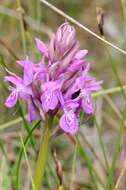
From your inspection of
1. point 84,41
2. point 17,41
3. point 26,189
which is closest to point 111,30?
point 84,41

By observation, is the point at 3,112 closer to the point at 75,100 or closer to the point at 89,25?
the point at 75,100

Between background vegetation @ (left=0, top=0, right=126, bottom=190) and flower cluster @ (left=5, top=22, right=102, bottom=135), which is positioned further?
background vegetation @ (left=0, top=0, right=126, bottom=190)

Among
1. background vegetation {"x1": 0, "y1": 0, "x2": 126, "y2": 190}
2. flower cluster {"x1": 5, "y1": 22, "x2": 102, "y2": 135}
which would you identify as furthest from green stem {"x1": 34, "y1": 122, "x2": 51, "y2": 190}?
background vegetation {"x1": 0, "y1": 0, "x2": 126, "y2": 190}

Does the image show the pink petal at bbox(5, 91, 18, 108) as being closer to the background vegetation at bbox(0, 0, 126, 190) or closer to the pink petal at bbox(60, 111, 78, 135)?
the pink petal at bbox(60, 111, 78, 135)

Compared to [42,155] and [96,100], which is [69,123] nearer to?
[42,155]

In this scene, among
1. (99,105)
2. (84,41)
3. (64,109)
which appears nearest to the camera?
(64,109)

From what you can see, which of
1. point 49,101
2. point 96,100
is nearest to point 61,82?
point 49,101

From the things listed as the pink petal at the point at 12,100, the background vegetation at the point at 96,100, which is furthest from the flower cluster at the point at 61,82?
the background vegetation at the point at 96,100

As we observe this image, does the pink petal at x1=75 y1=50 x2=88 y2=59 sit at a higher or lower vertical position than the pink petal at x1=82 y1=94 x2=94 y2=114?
higher

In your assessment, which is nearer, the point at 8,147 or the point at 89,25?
the point at 8,147
